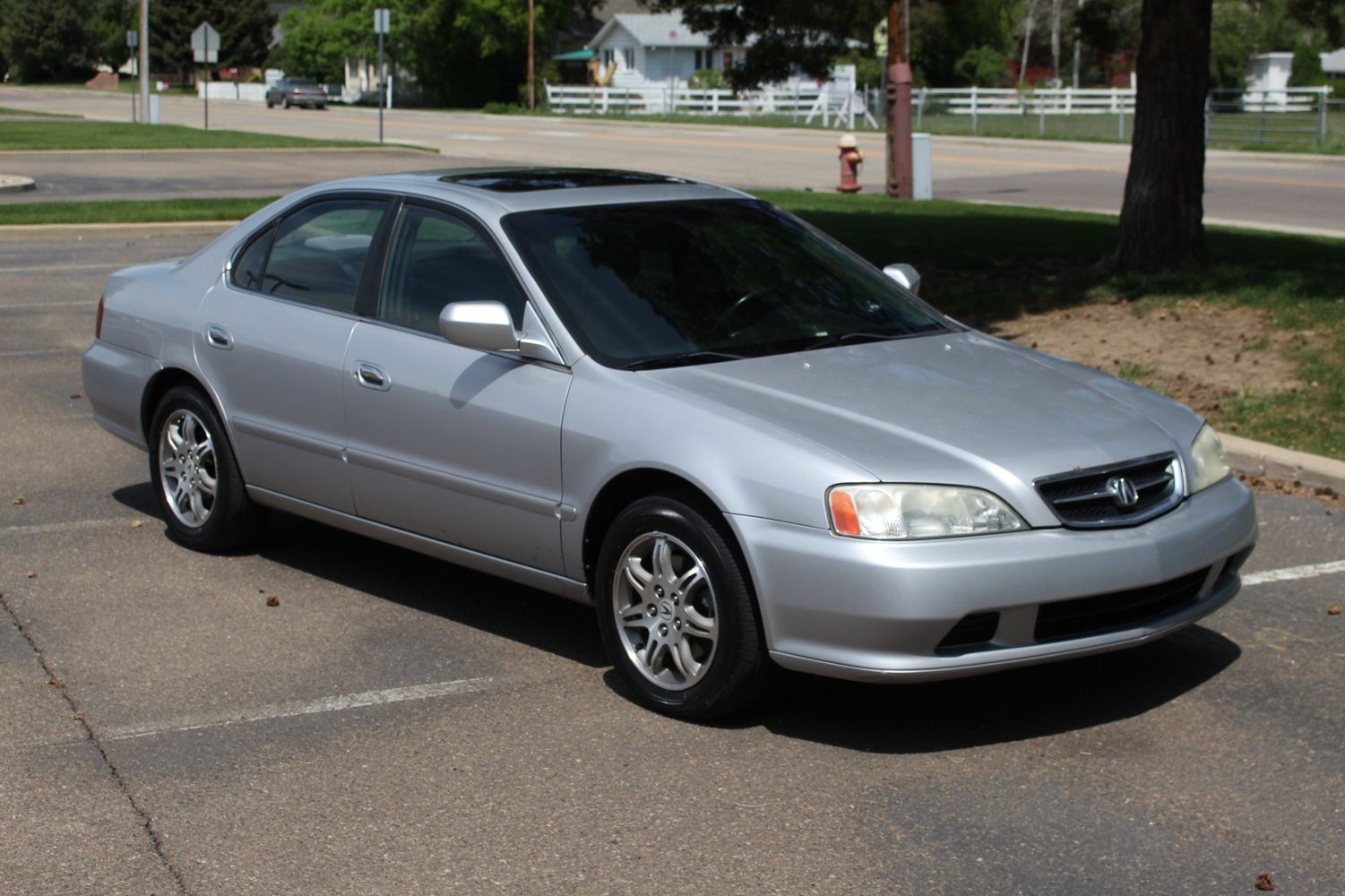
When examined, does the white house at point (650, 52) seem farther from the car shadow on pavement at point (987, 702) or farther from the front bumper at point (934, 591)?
the front bumper at point (934, 591)

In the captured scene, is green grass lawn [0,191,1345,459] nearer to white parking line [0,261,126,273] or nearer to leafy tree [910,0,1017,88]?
white parking line [0,261,126,273]

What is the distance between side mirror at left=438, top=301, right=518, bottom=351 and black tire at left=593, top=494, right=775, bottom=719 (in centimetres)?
72

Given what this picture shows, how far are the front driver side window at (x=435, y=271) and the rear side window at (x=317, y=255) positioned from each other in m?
0.19

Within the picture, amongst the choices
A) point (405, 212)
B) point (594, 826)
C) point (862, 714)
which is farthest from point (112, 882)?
point (405, 212)

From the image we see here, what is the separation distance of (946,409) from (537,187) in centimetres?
194

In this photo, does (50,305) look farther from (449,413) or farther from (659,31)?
(659,31)

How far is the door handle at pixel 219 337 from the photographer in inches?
263

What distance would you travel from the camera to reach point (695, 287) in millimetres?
5902

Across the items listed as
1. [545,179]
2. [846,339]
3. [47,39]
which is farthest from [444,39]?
[846,339]

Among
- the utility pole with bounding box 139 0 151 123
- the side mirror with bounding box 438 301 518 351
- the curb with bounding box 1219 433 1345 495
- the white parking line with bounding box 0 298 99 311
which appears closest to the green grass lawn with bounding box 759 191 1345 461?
the curb with bounding box 1219 433 1345 495

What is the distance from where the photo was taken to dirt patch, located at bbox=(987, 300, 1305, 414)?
10094mm

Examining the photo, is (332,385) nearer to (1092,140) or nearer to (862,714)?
(862,714)

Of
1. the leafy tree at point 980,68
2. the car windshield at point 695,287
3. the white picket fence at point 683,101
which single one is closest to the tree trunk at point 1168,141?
the car windshield at point 695,287

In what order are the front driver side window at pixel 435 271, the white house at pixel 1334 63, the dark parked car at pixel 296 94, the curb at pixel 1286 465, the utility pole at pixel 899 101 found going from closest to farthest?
the front driver side window at pixel 435 271 < the curb at pixel 1286 465 < the utility pole at pixel 899 101 < the dark parked car at pixel 296 94 < the white house at pixel 1334 63
